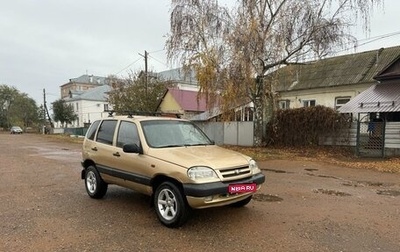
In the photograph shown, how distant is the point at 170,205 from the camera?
5.24 meters

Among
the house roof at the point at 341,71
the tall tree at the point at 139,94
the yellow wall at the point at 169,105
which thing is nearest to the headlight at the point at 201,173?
the house roof at the point at 341,71

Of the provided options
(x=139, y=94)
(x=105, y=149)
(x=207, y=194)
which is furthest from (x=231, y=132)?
(x=207, y=194)

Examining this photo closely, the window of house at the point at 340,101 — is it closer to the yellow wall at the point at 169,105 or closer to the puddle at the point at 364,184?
the yellow wall at the point at 169,105

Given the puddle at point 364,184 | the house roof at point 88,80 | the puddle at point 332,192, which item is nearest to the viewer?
the puddle at point 332,192

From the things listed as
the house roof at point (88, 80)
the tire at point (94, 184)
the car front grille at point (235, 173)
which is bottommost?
the tire at point (94, 184)

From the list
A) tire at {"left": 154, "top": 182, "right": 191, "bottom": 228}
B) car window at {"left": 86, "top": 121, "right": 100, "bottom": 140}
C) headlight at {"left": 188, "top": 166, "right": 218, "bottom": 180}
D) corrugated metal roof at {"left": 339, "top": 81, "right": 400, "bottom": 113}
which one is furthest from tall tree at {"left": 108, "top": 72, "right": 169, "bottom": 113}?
headlight at {"left": 188, "top": 166, "right": 218, "bottom": 180}

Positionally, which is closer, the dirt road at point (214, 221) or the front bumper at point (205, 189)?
the dirt road at point (214, 221)

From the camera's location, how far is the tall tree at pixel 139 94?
30.5 metres

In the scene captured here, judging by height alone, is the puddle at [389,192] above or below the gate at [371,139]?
below

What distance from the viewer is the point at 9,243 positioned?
179 inches

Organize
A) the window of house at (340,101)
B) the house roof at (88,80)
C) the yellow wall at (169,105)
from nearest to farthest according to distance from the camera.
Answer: the window of house at (340,101)
the yellow wall at (169,105)
the house roof at (88,80)

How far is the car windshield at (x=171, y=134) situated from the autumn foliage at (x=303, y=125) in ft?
43.5

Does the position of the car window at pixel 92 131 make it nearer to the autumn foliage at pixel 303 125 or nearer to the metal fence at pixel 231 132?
the autumn foliage at pixel 303 125

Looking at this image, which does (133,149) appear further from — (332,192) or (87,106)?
(87,106)
